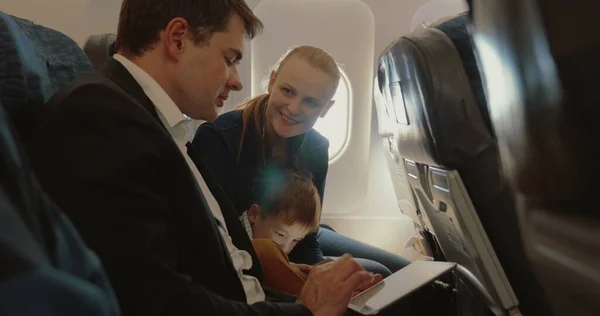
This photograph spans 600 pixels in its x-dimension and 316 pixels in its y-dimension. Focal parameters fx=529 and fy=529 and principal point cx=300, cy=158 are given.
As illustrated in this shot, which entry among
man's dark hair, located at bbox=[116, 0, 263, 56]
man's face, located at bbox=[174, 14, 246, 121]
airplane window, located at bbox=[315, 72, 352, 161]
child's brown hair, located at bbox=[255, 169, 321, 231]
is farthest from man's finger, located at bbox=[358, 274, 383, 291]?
airplane window, located at bbox=[315, 72, 352, 161]

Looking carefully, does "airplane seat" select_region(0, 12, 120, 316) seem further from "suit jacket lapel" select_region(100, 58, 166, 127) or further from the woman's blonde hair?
the woman's blonde hair

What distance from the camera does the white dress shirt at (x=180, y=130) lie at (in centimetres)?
104

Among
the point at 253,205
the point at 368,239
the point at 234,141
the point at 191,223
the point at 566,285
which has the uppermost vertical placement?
the point at 566,285

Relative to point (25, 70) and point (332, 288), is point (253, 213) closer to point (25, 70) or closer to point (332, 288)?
point (332, 288)

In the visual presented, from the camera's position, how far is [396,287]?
1.20m

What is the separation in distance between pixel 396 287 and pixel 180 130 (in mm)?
595

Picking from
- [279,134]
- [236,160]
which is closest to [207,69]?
[236,160]

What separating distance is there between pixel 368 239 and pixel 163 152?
2556mm

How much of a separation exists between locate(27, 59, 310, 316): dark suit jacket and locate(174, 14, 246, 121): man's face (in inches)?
8.1

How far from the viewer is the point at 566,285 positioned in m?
0.69

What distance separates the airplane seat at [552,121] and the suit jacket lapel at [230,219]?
2.25 feet

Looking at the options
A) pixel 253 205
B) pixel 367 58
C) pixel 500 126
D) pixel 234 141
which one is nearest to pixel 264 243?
pixel 253 205

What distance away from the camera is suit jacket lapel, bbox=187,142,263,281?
123cm

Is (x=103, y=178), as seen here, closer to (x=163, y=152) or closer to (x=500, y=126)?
(x=163, y=152)
